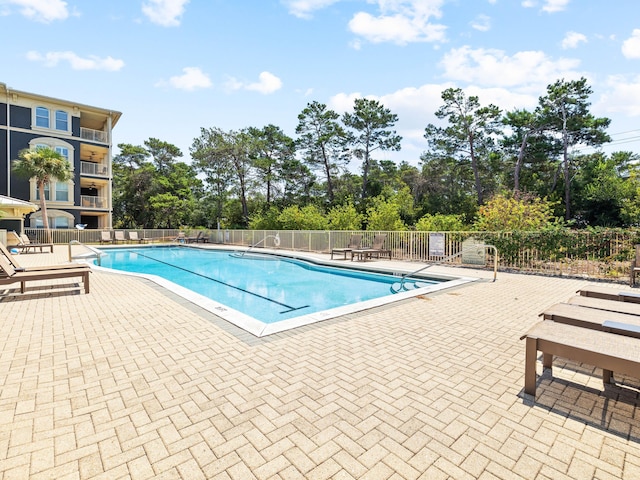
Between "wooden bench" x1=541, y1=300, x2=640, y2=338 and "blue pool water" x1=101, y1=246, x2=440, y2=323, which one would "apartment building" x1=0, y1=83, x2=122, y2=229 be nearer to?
"blue pool water" x1=101, y1=246, x2=440, y2=323

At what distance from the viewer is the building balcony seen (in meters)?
25.2

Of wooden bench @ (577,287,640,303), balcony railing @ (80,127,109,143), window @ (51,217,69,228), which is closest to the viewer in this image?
wooden bench @ (577,287,640,303)

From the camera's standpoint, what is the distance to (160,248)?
22.8m

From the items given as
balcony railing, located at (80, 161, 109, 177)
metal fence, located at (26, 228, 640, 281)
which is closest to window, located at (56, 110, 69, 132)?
balcony railing, located at (80, 161, 109, 177)

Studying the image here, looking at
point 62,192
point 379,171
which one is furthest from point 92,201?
point 379,171

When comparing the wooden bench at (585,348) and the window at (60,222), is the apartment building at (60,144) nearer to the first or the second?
the window at (60,222)

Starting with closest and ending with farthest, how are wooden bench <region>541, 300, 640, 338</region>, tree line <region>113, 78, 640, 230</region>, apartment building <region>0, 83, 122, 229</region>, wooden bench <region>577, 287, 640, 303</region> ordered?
1. wooden bench <region>541, 300, 640, 338</region>
2. wooden bench <region>577, 287, 640, 303</region>
3. apartment building <region>0, 83, 122, 229</region>
4. tree line <region>113, 78, 640, 230</region>

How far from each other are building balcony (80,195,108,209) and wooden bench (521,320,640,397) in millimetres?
30305

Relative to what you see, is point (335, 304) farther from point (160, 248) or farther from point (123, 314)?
point (160, 248)

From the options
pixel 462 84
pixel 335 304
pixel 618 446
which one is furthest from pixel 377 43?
pixel 462 84

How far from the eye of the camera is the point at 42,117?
23391 mm

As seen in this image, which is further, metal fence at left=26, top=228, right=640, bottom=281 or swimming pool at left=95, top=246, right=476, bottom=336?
metal fence at left=26, top=228, right=640, bottom=281

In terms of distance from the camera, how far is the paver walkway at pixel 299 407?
179 centimetres

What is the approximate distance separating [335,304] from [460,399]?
486 centimetres
